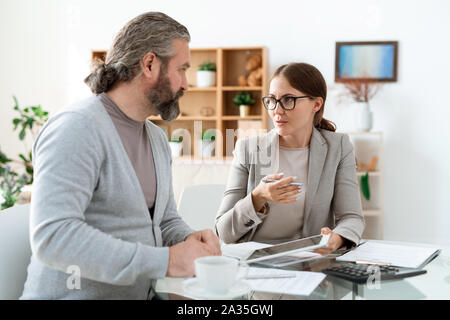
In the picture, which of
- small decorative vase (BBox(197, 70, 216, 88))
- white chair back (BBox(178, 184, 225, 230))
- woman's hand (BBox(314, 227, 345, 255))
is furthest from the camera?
small decorative vase (BBox(197, 70, 216, 88))

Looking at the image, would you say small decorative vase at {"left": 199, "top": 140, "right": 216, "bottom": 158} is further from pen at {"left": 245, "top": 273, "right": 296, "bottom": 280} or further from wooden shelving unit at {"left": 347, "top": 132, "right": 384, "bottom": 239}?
pen at {"left": 245, "top": 273, "right": 296, "bottom": 280}

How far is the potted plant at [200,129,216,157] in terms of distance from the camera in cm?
468

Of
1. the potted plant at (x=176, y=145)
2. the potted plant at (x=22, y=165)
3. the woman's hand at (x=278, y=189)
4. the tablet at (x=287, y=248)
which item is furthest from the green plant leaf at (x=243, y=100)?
the tablet at (x=287, y=248)

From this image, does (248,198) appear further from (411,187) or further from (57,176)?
(411,187)

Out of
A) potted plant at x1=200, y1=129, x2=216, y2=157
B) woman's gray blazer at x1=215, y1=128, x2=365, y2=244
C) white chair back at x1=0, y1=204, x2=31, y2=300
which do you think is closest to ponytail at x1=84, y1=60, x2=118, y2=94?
white chair back at x1=0, y1=204, x2=31, y2=300

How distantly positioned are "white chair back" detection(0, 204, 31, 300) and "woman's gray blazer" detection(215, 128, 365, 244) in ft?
2.39

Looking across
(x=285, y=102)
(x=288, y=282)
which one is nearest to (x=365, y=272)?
(x=288, y=282)

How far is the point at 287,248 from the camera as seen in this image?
4.76 ft

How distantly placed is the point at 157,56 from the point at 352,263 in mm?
799

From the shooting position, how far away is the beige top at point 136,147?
1362 millimetres

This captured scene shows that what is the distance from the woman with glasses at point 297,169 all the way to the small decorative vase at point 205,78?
272cm

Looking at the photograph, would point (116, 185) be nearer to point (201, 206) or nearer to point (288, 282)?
point (288, 282)

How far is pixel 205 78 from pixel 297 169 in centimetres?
285

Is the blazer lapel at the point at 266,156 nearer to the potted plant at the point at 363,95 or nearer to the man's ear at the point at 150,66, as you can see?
the man's ear at the point at 150,66
